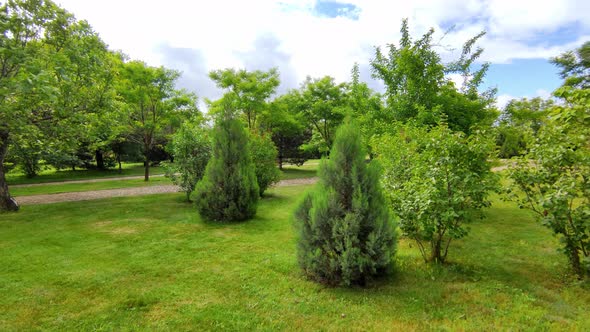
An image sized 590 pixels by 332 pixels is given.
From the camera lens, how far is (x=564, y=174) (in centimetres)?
416

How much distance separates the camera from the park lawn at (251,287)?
337 centimetres

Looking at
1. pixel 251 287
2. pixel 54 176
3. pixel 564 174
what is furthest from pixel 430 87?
pixel 54 176

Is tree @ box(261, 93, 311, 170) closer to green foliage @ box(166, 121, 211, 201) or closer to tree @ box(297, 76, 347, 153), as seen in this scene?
tree @ box(297, 76, 347, 153)

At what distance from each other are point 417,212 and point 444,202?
417mm

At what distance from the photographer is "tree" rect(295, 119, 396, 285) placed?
4.03m

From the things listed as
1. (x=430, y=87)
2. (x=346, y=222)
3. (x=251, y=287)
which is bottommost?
(x=251, y=287)

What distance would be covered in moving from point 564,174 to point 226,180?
281 inches

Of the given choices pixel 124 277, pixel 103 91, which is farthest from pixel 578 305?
pixel 103 91

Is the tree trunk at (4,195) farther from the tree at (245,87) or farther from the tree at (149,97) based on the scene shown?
the tree at (245,87)

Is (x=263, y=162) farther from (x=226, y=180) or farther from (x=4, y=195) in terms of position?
(x=4, y=195)

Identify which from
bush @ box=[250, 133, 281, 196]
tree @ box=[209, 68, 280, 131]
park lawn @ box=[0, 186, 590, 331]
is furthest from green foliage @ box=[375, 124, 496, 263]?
tree @ box=[209, 68, 280, 131]

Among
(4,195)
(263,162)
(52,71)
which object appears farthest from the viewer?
(263,162)

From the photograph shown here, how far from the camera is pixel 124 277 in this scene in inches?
181

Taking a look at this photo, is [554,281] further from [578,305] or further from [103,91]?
[103,91]
